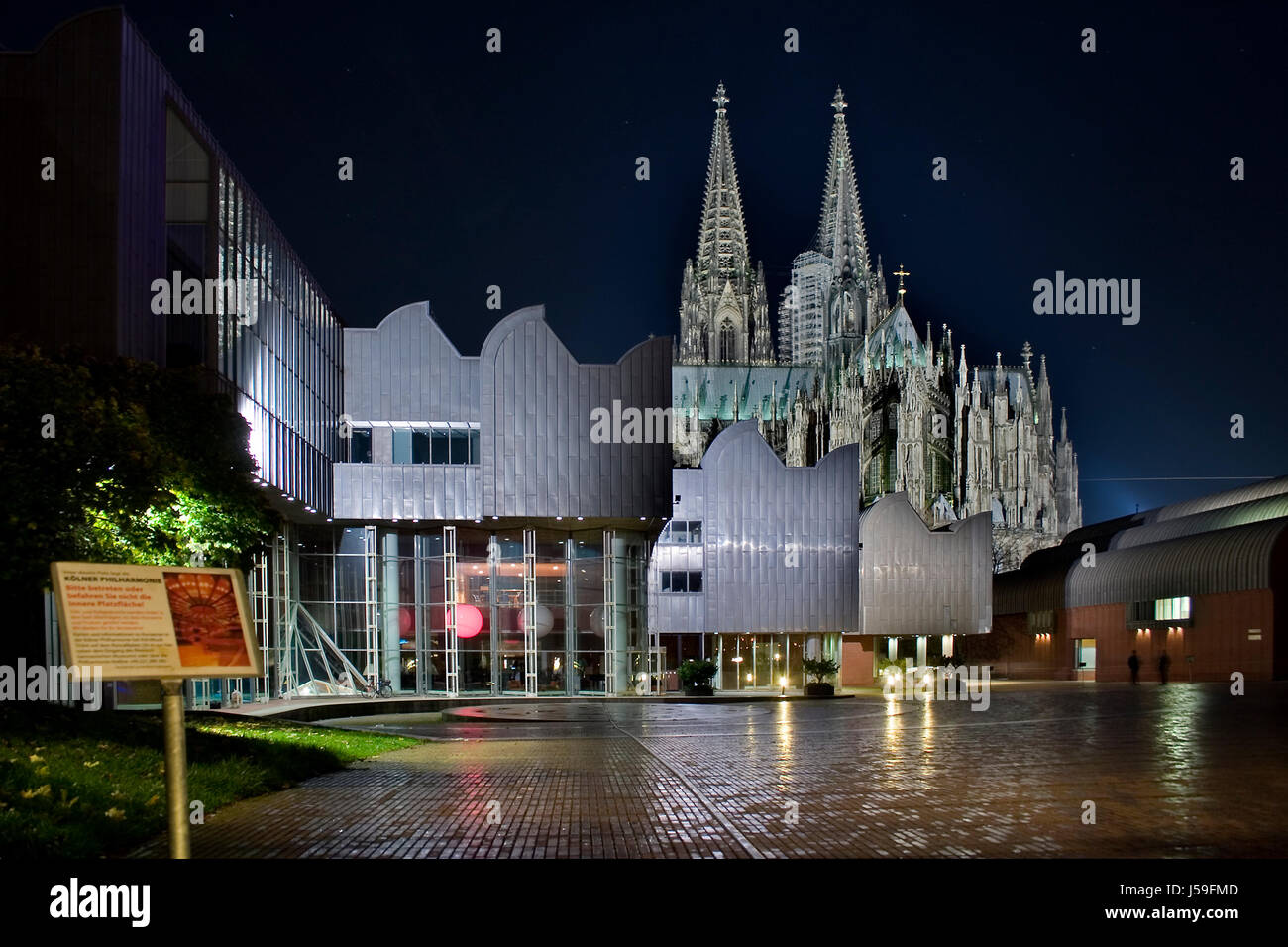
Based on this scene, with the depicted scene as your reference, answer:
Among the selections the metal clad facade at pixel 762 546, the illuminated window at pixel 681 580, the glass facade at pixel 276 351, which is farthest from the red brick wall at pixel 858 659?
the glass facade at pixel 276 351

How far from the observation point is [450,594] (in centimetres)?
4662

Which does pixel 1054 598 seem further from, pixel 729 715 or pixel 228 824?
pixel 228 824

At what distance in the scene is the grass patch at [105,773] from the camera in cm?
1046

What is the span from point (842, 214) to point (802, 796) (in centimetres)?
13710

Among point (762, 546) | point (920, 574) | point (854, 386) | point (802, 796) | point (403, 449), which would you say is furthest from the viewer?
point (854, 386)

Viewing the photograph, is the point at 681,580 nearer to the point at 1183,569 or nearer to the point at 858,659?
the point at 858,659

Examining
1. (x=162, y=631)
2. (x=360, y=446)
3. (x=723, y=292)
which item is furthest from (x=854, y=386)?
(x=162, y=631)

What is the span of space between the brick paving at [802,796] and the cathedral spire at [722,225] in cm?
12618

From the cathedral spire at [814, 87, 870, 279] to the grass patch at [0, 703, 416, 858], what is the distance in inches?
5016

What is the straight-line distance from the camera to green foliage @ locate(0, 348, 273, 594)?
15.3 meters

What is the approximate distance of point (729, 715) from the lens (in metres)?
33.3

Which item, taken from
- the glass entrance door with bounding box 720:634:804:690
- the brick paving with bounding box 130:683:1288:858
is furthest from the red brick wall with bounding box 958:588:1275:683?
the brick paving with bounding box 130:683:1288:858
